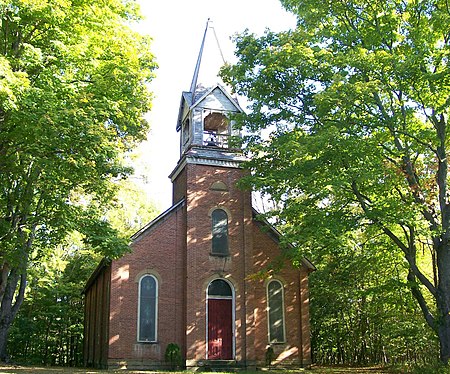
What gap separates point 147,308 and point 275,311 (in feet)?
19.8

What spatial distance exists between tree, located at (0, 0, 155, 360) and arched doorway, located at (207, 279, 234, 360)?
25.9 feet

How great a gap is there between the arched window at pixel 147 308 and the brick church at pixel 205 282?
43mm

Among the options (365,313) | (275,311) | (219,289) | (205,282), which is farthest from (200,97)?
(365,313)

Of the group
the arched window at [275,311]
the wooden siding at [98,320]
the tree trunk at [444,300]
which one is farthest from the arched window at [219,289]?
the tree trunk at [444,300]

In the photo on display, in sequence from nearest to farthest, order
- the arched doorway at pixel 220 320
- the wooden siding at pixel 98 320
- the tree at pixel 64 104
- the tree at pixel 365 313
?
the tree at pixel 64 104 → the tree at pixel 365 313 → the arched doorway at pixel 220 320 → the wooden siding at pixel 98 320

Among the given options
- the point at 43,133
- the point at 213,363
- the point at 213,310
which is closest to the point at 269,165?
the point at 213,310

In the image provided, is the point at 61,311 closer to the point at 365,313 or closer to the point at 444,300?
the point at 365,313

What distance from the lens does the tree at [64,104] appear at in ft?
43.9

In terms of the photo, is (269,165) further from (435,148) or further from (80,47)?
(80,47)

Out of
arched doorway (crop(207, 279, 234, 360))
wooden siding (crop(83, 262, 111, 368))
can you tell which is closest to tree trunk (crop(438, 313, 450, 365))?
arched doorway (crop(207, 279, 234, 360))

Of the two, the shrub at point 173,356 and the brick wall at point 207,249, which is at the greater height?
the brick wall at point 207,249

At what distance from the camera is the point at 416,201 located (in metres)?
18.3

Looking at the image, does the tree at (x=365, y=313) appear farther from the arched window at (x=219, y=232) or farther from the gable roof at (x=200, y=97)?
the gable roof at (x=200, y=97)

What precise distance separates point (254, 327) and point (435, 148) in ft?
36.5
